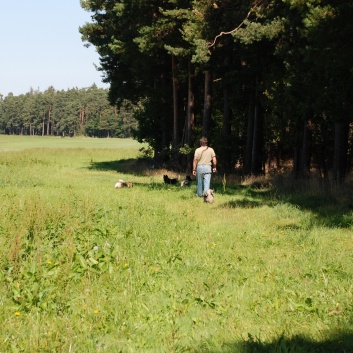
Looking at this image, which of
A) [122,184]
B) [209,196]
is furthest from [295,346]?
[122,184]

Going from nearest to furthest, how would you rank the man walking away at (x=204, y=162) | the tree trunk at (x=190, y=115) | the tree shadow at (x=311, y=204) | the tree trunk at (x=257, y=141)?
the tree shadow at (x=311, y=204) → the man walking away at (x=204, y=162) → the tree trunk at (x=257, y=141) → the tree trunk at (x=190, y=115)

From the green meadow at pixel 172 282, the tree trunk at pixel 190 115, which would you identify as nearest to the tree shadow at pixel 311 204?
the green meadow at pixel 172 282

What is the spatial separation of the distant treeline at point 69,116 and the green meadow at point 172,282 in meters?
143

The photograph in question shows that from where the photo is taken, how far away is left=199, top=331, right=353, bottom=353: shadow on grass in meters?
3.91

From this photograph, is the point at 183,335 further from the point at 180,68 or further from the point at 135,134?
the point at 135,134

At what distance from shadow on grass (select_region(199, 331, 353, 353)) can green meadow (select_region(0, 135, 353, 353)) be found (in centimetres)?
2

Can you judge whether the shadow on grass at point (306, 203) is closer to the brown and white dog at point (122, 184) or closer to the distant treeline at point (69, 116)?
the brown and white dog at point (122, 184)

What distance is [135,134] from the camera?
32.8 m

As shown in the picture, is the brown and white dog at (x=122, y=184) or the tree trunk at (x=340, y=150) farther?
the brown and white dog at (x=122, y=184)

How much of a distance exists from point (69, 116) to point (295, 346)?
163401 millimetres

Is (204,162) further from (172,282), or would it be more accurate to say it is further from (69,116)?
(69,116)

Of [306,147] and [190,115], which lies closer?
[306,147]

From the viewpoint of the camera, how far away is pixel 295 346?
397 centimetres

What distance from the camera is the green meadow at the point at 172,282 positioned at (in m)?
4.29
